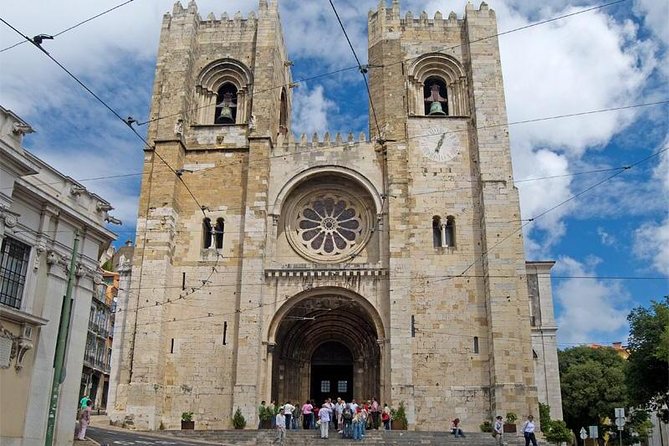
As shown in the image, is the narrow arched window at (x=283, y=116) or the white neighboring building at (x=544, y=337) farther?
the white neighboring building at (x=544, y=337)

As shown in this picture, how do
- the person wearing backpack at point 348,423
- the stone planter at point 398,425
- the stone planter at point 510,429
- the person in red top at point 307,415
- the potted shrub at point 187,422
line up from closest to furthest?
the person wearing backpack at point 348,423 < the stone planter at point 510,429 < the stone planter at point 398,425 < the person in red top at point 307,415 < the potted shrub at point 187,422

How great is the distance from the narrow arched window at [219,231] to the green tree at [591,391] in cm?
2482

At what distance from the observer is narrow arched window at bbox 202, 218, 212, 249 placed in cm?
2487

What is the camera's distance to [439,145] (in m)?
25.2

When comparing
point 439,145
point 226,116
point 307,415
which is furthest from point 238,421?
point 439,145

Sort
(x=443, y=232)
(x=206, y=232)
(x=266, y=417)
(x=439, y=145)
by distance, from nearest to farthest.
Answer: (x=266, y=417) → (x=443, y=232) → (x=206, y=232) → (x=439, y=145)

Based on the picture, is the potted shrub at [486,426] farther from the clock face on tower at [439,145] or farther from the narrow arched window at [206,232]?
the narrow arched window at [206,232]

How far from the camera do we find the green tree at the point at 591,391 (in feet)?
125

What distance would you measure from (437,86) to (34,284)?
1840 cm

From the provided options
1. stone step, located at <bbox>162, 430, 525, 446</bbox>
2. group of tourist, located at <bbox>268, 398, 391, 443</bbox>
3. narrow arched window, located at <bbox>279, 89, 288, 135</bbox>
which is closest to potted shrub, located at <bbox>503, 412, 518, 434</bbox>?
stone step, located at <bbox>162, 430, 525, 446</bbox>

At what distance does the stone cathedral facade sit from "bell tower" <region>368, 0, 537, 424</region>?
58 mm

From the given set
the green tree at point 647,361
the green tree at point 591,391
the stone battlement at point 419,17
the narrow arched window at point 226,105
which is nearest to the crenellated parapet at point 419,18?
the stone battlement at point 419,17

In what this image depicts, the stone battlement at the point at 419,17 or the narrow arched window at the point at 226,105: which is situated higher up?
the stone battlement at the point at 419,17

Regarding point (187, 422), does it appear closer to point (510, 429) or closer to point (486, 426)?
point (486, 426)
